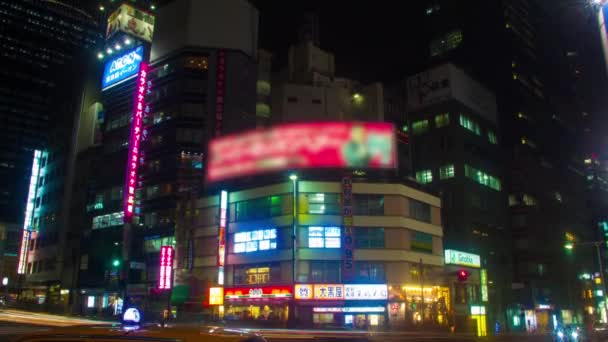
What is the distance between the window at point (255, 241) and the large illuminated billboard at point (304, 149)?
11.6 meters

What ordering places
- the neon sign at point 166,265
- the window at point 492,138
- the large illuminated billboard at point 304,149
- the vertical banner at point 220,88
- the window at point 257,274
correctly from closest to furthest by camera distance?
the window at point 257,274 < the neon sign at point 166,265 < the large illuminated billboard at point 304,149 < the vertical banner at point 220,88 < the window at point 492,138

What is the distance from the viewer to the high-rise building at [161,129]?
66000mm

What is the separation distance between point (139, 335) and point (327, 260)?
141ft

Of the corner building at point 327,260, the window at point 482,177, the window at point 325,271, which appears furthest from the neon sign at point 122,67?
the window at point 482,177

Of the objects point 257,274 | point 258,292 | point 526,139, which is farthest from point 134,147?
point 526,139

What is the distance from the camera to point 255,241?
49.5 meters

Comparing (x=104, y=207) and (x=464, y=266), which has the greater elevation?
(x=104, y=207)

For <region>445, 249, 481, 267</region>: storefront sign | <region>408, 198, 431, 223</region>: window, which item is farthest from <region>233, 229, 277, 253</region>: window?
<region>445, 249, 481, 267</region>: storefront sign

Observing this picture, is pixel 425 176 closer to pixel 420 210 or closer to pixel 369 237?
pixel 420 210

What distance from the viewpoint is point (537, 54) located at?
345ft

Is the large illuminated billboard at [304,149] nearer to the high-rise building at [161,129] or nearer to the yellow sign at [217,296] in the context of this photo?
the high-rise building at [161,129]

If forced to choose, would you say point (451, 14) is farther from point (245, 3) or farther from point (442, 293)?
point (442, 293)

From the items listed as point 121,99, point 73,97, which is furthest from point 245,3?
point 73,97

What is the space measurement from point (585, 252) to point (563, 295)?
58.2ft
